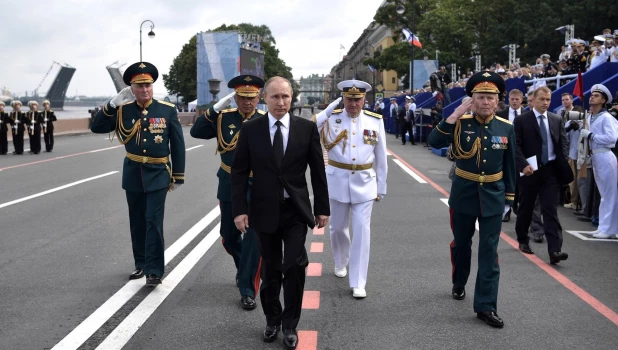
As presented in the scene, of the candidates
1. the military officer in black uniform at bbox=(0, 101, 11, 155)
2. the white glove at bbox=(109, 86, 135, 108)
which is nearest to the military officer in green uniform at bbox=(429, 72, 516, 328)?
the white glove at bbox=(109, 86, 135, 108)

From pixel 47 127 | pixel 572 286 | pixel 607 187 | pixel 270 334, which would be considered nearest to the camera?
pixel 270 334

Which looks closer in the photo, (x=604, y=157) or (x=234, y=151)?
(x=234, y=151)

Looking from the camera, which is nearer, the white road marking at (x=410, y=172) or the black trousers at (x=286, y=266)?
the black trousers at (x=286, y=266)

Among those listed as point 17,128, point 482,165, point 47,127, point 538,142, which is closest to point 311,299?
point 482,165

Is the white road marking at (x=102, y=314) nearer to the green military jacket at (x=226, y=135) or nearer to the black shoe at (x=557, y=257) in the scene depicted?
the green military jacket at (x=226, y=135)

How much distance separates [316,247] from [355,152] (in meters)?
2.34

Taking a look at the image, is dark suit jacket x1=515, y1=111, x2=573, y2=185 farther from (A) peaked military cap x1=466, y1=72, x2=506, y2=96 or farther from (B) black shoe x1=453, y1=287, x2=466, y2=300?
(A) peaked military cap x1=466, y1=72, x2=506, y2=96

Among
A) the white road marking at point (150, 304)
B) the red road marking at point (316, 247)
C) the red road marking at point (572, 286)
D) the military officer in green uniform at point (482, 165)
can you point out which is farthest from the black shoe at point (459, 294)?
the white road marking at point (150, 304)

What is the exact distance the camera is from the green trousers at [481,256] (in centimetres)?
561

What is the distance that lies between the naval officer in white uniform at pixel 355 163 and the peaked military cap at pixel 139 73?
1585mm

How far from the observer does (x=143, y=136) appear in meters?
6.70

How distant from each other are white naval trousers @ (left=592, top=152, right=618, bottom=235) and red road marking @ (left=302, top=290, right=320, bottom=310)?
16.6ft

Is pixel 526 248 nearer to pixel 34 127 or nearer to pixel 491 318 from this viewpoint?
pixel 491 318

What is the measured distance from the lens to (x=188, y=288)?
6.53m
